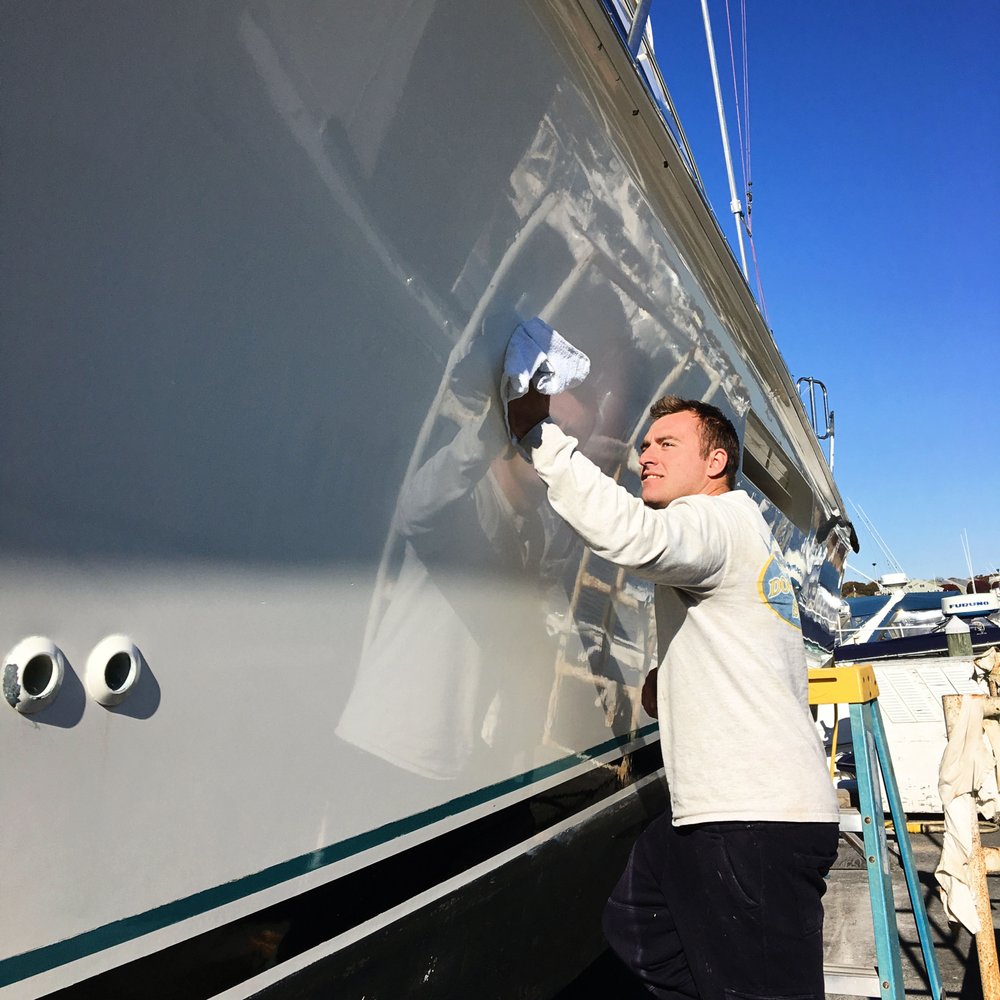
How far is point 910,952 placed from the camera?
3.49 meters

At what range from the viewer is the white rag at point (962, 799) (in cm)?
267

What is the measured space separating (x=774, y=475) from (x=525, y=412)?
2677 mm

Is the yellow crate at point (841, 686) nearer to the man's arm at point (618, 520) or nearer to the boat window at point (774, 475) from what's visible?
the boat window at point (774, 475)

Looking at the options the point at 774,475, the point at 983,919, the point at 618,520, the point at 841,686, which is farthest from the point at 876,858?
the point at 774,475

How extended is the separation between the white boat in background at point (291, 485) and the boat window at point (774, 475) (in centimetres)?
168

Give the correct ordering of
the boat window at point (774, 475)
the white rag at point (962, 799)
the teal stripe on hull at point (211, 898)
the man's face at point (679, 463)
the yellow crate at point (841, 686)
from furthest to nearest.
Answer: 1. the boat window at point (774, 475)
2. the white rag at point (962, 799)
3. the yellow crate at point (841, 686)
4. the man's face at point (679, 463)
5. the teal stripe on hull at point (211, 898)

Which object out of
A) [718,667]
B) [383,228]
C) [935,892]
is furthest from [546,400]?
[935,892]

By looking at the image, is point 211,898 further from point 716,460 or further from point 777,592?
point 716,460

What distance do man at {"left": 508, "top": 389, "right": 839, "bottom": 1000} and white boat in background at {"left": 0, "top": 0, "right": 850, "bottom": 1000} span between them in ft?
0.51

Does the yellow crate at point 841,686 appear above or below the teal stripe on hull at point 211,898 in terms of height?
above

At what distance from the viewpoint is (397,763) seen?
1.10 meters

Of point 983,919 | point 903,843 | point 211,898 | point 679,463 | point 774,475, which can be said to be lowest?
point 983,919

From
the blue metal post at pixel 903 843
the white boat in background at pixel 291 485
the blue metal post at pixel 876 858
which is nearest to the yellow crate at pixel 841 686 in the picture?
the blue metal post at pixel 876 858

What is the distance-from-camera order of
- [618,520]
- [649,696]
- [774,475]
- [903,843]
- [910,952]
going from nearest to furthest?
[618,520] < [649,696] < [903,843] < [910,952] < [774,475]
